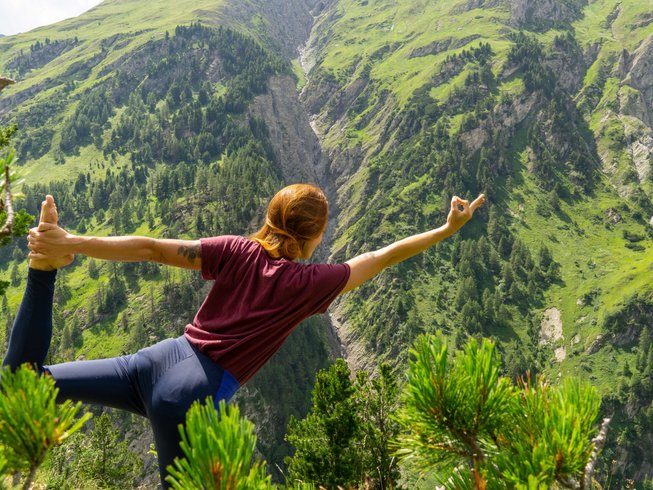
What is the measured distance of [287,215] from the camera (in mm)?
3582

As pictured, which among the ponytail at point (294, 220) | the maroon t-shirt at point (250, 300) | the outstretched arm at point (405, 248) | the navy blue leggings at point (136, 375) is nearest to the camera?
the navy blue leggings at point (136, 375)

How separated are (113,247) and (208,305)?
762 millimetres

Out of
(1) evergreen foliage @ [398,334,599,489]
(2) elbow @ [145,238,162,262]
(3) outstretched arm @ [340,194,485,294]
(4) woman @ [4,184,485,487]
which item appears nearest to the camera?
(1) evergreen foliage @ [398,334,599,489]

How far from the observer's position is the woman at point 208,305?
284 cm

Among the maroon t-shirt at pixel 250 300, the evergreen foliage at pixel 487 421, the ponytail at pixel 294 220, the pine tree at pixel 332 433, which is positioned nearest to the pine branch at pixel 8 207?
the maroon t-shirt at pixel 250 300

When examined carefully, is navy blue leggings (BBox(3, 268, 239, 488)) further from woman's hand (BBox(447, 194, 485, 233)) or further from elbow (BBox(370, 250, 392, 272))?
woman's hand (BBox(447, 194, 485, 233))

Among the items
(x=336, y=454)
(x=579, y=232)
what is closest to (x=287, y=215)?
(x=336, y=454)

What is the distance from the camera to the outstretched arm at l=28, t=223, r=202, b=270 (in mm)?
2940

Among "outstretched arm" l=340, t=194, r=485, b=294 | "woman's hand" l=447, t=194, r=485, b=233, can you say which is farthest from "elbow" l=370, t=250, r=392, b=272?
"woman's hand" l=447, t=194, r=485, b=233

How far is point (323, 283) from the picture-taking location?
3.48m

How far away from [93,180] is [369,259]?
219147 millimetres

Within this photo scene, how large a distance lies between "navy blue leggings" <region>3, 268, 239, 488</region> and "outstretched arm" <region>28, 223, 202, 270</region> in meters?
0.17

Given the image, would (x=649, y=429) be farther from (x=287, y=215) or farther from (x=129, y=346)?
(x=287, y=215)

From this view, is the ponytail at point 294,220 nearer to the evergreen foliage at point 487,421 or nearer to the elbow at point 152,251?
the elbow at point 152,251
